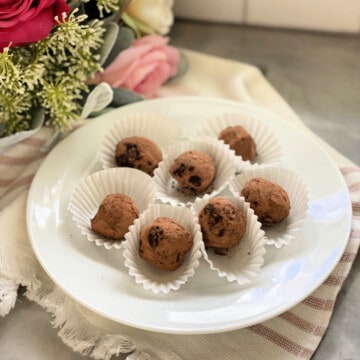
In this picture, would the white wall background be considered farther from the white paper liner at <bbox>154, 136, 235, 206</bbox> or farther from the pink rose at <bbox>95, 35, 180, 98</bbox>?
the white paper liner at <bbox>154, 136, 235, 206</bbox>

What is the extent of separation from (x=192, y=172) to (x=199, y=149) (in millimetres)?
67

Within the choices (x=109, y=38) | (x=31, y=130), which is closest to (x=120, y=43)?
(x=109, y=38)

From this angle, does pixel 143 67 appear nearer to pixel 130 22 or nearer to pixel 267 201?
pixel 130 22

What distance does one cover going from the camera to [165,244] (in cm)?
61

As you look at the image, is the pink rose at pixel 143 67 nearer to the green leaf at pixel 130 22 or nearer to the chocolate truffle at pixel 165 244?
the green leaf at pixel 130 22

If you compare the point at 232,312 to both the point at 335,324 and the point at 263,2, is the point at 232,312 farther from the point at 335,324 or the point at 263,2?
the point at 263,2

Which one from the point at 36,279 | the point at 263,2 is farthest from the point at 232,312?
the point at 263,2

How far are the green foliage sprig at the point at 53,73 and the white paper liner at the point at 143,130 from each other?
0.19 feet

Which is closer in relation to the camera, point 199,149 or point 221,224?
point 221,224

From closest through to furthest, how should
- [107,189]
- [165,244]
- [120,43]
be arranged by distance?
1. [165,244]
2. [107,189]
3. [120,43]

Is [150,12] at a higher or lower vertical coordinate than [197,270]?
higher

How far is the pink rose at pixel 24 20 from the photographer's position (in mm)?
630

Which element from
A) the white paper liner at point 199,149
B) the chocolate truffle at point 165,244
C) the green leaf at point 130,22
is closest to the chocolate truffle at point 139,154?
the white paper liner at point 199,149

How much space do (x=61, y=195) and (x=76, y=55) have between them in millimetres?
186
